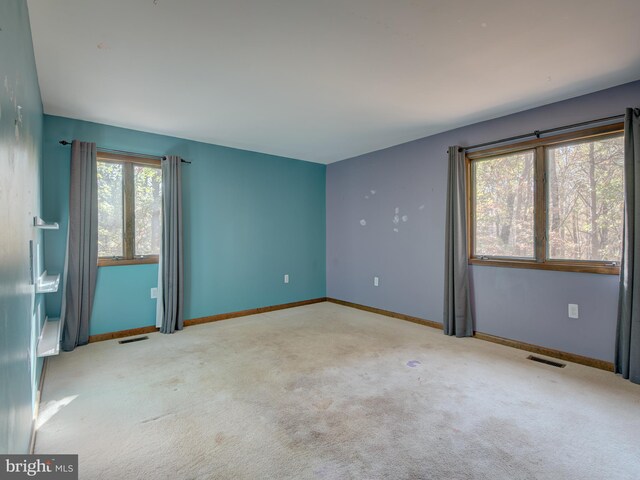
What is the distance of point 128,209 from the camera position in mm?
3877

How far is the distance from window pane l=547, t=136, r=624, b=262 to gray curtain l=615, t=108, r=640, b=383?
236 mm

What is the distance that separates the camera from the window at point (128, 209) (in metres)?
3.75

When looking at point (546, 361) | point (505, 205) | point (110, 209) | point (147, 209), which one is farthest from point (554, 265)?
point (110, 209)

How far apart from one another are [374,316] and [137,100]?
3.86 metres

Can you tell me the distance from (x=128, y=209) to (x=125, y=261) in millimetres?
609

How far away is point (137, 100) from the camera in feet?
9.96

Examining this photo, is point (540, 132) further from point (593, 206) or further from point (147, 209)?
point (147, 209)

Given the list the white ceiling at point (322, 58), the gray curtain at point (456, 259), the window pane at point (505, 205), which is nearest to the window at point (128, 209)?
the white ceiling at point (322, 58)

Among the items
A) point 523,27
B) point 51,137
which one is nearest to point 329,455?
point 523,27

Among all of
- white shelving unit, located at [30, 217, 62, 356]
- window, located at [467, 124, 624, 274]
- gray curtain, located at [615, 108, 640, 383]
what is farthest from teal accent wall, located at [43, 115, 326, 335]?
gray curtain, located at [615, 108, 640, 383]

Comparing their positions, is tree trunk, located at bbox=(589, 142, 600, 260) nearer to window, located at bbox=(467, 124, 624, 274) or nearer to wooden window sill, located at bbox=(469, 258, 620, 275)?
window, located at bbox=(467, 124, 624, 274)

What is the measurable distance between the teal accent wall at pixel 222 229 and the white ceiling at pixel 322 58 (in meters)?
0.58

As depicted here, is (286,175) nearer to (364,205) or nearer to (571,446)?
(364,205)

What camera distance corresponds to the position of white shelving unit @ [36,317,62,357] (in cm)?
238
